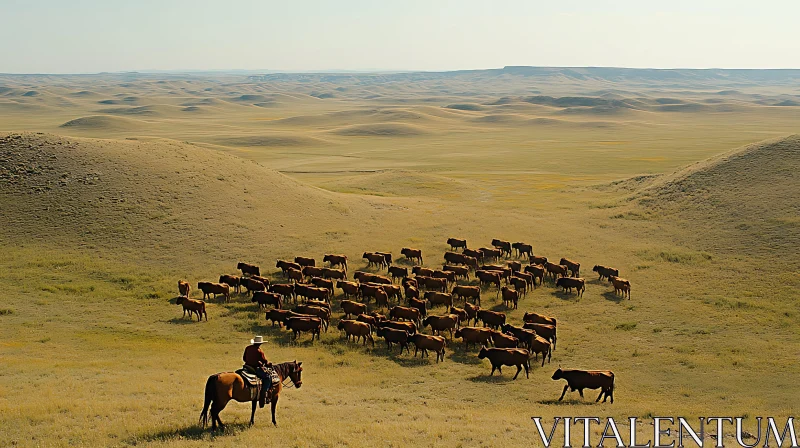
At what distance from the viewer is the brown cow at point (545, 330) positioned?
2217 cm

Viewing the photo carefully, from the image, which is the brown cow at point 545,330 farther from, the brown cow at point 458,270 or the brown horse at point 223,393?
the brown horse at point 223,393

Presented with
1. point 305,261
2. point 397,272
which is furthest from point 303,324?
point 305,261

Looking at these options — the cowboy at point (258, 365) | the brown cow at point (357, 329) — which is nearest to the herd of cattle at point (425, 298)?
the brown cow at point (357, 329)

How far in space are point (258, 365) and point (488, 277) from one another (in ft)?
60.2

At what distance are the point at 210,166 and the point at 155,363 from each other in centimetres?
3046

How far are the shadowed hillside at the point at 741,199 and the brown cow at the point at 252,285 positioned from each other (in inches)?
1055

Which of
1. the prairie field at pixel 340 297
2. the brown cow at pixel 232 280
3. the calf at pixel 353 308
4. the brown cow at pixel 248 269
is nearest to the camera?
the prairie field at pixel 340 297

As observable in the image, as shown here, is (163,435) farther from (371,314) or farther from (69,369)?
(371,314)

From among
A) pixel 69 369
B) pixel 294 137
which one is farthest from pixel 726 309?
pixel 294 137

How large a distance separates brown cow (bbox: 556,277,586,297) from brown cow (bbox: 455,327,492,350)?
851 cm

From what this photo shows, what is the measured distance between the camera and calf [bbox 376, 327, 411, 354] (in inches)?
857

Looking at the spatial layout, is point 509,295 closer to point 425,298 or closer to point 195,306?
point 425,298

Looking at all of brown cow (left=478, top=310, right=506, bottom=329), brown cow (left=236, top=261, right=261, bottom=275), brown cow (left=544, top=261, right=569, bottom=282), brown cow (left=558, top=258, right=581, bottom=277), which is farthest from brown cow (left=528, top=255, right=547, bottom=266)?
brown cow (left=236, top=261, right=261, bottom=275)

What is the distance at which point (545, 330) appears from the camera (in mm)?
22266
